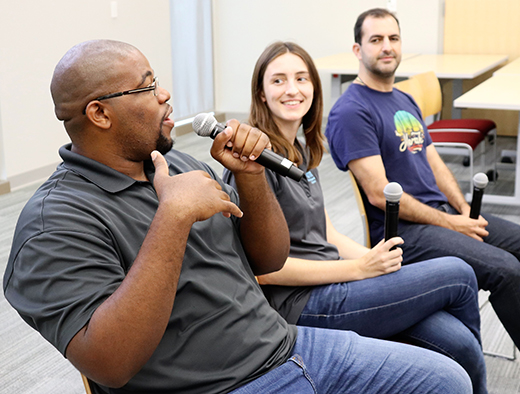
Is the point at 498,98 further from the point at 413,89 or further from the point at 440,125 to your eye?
the point at 440,125

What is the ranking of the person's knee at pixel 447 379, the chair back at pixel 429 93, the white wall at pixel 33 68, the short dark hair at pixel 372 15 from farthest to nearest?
the white wall at pixel 33 68
the chair back at pixel 429 93
the short dark hair at pixel 372 15
the person's knee at pixel 447 379

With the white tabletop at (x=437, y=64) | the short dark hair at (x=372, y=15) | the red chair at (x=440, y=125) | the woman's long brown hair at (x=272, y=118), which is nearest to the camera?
the woman's long brown hair at (x=272, y=118)

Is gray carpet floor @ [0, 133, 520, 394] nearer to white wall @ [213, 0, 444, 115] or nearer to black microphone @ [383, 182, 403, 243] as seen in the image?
black microphone @ [383, 182, 403, 243]

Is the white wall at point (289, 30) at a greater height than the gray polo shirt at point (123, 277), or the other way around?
the white wall at point (289, 30)

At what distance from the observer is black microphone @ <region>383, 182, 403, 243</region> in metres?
1.47

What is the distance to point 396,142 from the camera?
7.34 ft

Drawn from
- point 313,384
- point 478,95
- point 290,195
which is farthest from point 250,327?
point 478,95

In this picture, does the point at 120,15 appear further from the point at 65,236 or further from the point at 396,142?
the point at 65,236

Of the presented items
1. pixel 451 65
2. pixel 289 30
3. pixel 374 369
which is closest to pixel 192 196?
pixel 374 369

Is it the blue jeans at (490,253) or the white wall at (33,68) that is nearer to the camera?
the blue jeans at (490,253)

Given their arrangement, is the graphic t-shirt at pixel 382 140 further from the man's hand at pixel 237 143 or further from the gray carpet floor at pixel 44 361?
the man's hand at pixel 237 143

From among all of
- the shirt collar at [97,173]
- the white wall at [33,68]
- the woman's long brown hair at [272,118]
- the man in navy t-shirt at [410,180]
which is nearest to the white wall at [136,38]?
the white wall at [33,68]

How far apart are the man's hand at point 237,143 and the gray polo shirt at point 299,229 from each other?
1.09ft

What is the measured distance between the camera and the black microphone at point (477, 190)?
182 centimetres
